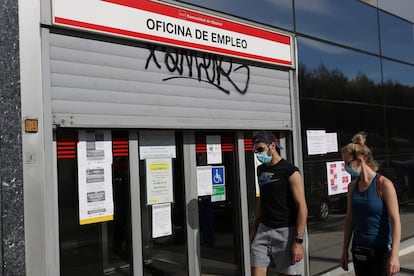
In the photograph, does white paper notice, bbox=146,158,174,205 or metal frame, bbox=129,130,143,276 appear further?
white paper notice, bbox=146,158,174,205

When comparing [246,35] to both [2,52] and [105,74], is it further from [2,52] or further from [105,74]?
[2,52]

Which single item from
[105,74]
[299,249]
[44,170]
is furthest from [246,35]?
[44,170]

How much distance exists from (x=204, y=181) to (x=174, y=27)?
5.45ft

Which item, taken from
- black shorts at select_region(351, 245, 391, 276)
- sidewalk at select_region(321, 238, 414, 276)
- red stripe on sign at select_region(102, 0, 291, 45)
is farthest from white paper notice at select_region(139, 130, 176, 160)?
sidewalk at select_region(321, 238, 414, 276)

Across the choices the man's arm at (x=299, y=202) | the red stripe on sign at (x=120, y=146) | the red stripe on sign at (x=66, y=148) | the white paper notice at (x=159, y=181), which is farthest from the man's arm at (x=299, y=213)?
the red stripe on sign at (x=66, y=148)

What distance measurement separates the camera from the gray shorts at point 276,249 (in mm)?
4246

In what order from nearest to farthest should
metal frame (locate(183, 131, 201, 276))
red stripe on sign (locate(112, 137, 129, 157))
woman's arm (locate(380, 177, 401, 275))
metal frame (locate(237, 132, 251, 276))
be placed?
woman's arm (locate(380, 177, 401, 275))
red stripe on sign (locate(112, 137, 129, 157))
metal frame (locate(183, 131, 201, 276))
metal frame (locate(237, 132, 251, 276))

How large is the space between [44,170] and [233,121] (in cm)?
232

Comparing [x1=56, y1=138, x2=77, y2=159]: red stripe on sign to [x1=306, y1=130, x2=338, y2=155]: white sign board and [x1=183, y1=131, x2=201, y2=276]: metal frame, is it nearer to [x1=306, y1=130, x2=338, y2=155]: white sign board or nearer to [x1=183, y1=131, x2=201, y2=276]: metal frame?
[x1=183, y1=131, x2=201, y2=276]: metal frame

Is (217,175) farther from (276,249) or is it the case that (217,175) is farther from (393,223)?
(393,223)

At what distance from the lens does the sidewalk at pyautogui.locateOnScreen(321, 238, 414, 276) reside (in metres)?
6.61

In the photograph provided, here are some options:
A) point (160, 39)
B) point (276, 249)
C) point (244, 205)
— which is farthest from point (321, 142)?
point (160, 39)

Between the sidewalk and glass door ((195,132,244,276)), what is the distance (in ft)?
5.53

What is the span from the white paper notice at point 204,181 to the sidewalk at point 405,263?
2352mm
